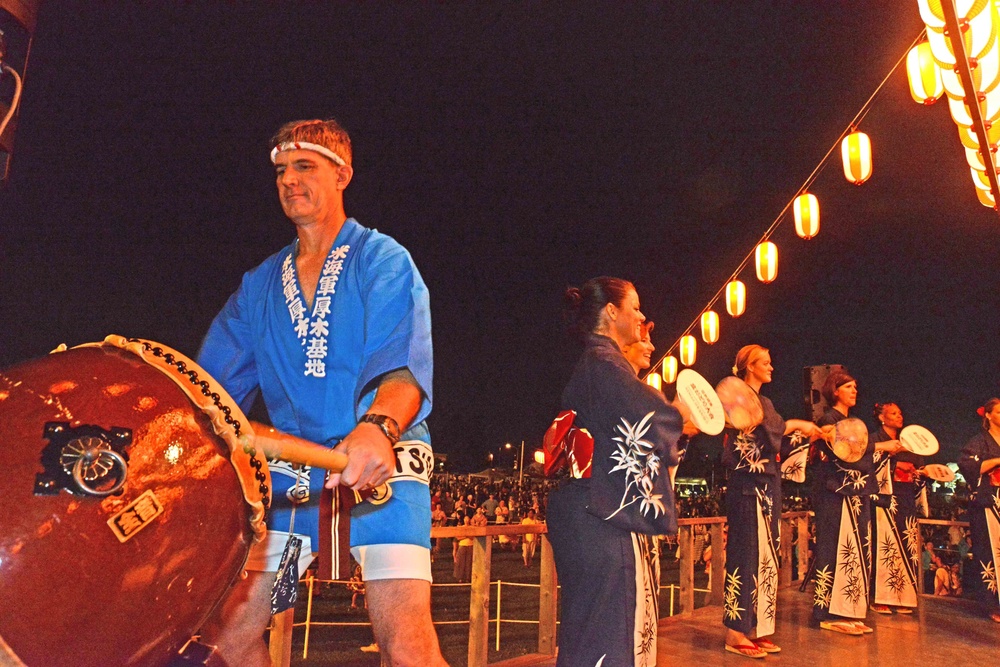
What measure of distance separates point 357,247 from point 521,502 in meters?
22.6

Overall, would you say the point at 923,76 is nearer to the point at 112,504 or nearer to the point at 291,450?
the point at 291,450

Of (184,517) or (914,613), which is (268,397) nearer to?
(184,517)

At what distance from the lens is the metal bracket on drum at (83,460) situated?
3.11 feet

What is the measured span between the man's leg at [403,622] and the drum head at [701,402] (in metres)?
2.07

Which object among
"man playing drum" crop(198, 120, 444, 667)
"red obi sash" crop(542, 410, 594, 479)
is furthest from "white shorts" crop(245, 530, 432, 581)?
"red obi sash" crop(542, 410, 594, 479)

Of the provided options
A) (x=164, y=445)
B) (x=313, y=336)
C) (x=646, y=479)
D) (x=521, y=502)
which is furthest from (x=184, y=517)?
(x=521, y=502)

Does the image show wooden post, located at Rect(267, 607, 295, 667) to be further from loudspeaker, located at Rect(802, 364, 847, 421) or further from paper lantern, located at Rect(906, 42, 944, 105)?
loudspeaker, located at Rect(802, 364, 847, 421)

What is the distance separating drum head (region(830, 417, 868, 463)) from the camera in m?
5.95

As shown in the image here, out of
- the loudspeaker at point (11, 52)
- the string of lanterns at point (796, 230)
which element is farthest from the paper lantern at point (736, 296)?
the loudspeaker at point (11, 52)

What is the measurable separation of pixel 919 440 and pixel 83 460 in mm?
7613

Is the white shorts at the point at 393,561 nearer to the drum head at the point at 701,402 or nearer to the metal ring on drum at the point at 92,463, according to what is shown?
the metal ring on drum at the point at 92,463

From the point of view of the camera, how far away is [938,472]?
294 inches

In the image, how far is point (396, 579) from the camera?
1.58m

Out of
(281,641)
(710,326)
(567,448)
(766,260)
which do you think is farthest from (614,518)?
(710,326)
